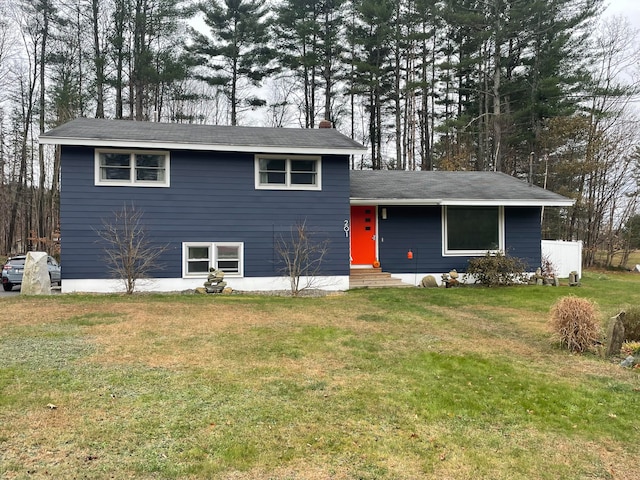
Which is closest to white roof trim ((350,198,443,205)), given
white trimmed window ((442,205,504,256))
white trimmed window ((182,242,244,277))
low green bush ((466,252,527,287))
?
white trimmed window ((442,205,504,256))

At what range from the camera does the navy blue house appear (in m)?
10.3

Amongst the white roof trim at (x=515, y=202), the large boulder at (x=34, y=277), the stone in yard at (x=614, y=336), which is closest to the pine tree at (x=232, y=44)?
the large boulder at (x=34, y=277)

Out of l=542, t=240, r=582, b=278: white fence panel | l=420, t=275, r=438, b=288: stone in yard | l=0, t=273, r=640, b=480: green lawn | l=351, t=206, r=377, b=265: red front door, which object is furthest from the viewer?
l=542, t=240, r=582, b=278: white fence panel

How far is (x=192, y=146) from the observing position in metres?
10.6

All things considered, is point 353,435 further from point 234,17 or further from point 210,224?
point 234,17

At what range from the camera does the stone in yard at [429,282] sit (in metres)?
12.4

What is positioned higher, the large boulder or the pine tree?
the pine tree

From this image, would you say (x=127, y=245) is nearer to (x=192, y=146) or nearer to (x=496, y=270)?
(x=192, y=146)

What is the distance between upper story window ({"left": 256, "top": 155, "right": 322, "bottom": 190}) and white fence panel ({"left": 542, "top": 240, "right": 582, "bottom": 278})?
29.6 feet

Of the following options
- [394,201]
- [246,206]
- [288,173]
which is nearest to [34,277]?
[246,206]

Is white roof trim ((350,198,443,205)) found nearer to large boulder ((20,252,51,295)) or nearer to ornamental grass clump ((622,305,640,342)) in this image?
ornamental grass clump ((622,305,640,342))

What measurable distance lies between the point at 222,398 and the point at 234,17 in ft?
79.5

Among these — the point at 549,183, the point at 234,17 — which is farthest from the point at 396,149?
the point at 234,17

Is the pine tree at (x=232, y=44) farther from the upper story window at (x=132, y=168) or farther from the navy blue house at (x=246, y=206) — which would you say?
the upper story window at (x=132, y=168)
